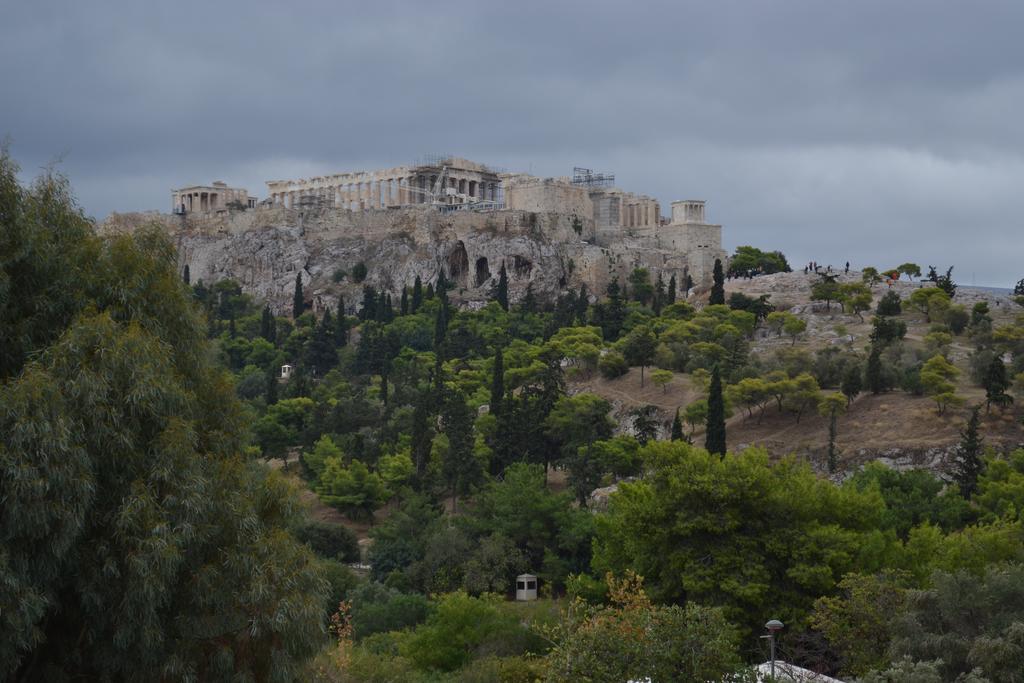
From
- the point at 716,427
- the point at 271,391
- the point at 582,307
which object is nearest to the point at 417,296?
the point at 582,307

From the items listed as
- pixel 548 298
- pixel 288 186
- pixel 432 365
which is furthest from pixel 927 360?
pixel 288 186

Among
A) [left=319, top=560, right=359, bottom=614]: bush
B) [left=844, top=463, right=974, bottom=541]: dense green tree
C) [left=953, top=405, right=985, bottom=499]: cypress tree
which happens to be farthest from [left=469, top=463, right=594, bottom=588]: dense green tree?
[left=953, top=405, right=985, bottom=499]: cypress tree

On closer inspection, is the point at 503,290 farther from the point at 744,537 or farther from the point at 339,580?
the point at 744,537

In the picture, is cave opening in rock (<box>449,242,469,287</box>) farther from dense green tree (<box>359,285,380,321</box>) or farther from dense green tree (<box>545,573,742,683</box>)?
dense green tree (<box>545,573,742,683</box>)

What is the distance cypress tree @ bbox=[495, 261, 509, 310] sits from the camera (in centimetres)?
7419

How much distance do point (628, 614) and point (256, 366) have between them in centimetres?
5035

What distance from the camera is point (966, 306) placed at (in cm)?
6394

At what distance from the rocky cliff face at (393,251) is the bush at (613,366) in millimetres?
18400

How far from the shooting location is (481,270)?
8044cm

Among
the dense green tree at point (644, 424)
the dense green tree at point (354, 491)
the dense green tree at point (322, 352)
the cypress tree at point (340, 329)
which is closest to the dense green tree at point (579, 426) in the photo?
the dense green tree at point (644, 424)

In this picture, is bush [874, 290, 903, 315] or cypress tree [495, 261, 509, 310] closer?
bush [874, 290, 903, 315]

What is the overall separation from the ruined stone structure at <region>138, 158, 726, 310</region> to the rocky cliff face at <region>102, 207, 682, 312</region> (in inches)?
3.1

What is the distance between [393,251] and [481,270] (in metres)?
5.96

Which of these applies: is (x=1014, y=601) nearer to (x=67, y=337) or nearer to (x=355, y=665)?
(x=355, y=665)
